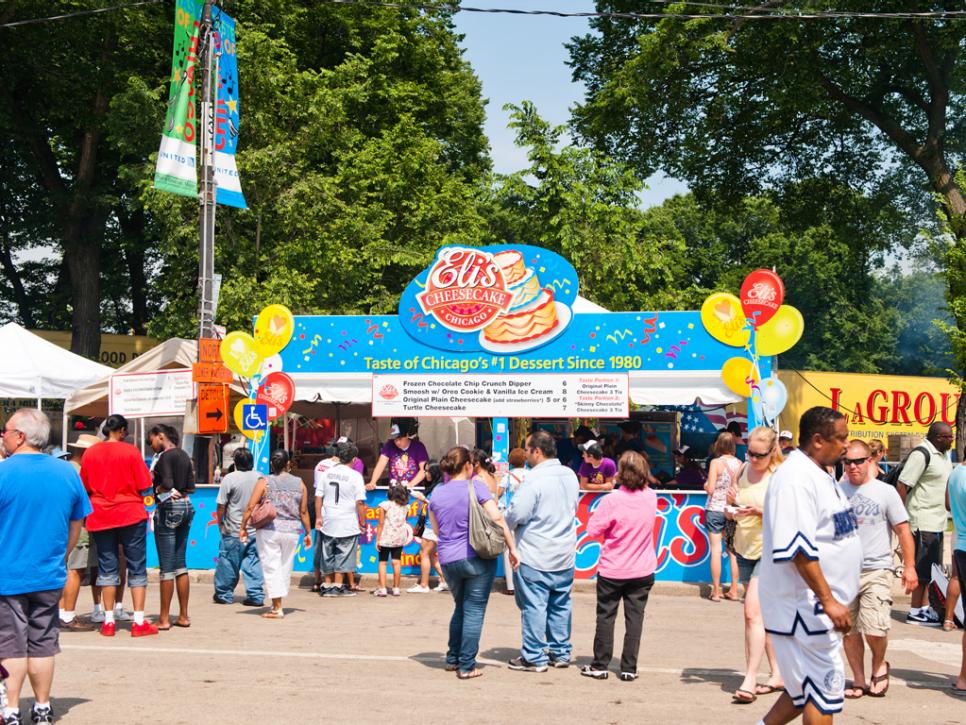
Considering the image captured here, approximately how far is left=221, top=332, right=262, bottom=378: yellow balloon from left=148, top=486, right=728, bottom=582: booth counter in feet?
5.28

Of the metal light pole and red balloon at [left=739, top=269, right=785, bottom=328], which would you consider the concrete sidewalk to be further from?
the metal light pole

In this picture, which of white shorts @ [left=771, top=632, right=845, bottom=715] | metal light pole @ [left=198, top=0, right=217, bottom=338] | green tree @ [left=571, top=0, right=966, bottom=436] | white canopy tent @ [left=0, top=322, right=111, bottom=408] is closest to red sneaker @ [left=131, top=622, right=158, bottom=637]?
metal light pole @ [left=198, top=0, right=217, bottom=338]

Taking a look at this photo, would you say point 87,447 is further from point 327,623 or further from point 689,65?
point 689,65

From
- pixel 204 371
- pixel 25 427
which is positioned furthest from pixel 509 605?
pixel 25 427

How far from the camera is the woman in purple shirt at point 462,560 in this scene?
8.06 m

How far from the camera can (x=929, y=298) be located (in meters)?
61.8

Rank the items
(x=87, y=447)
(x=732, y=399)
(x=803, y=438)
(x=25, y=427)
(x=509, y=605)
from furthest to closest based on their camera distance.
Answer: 1. (x=732, y=399)
2. (x=509, y=605)
3. (x=87, y=447)
4. (x=25, y=427)
5. (x=803, y=438)

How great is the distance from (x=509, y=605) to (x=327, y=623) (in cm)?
233

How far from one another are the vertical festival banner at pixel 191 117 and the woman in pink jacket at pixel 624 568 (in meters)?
8.71

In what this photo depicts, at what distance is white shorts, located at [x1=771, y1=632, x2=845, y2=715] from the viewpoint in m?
4.91

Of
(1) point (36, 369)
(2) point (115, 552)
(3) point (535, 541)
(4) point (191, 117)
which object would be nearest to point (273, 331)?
(4) point (191, 117)

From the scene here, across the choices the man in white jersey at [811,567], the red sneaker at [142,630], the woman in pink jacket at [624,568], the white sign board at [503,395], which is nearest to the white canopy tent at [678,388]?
the white sign board at [503,395]

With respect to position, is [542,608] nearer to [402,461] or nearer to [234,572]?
[234,572]

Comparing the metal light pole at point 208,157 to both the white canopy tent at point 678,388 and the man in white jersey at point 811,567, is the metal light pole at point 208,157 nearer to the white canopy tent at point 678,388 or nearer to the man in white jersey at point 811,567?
the white canopy tent at point 678,388
